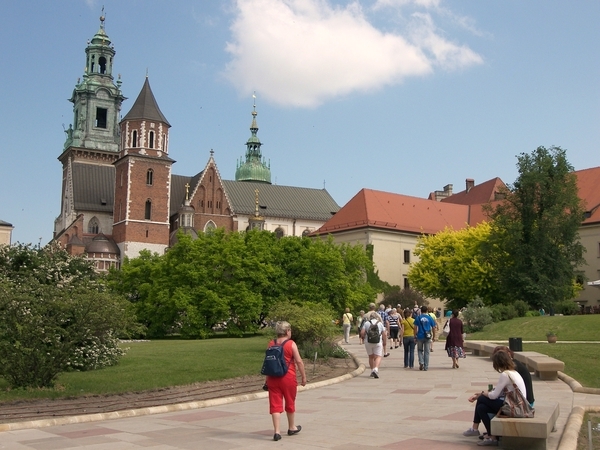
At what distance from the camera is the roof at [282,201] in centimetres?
9869

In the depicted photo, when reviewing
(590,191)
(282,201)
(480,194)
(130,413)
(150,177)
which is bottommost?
(130,413)

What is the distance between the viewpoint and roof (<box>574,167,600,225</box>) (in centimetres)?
5903

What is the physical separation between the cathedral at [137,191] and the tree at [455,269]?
22571 millimetres

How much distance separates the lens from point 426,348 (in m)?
18.1

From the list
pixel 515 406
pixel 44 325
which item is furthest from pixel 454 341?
pixel 44 325


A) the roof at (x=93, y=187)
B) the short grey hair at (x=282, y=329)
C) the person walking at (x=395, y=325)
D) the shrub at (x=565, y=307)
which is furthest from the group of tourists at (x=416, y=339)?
the roof at (x=93, y=187)

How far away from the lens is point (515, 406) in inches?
333

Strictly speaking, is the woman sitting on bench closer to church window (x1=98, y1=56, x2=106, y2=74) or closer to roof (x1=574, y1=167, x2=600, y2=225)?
roof (x1=574, y1=167, x2=600, y2=225)

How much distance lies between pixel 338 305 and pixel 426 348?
2738cm

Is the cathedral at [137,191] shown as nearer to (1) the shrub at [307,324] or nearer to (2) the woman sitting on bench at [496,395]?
(1) the shrub at [307,324]

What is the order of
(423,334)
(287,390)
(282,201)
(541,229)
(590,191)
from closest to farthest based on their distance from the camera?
(287,390) < (423,334) < (541,229) < (590,191) < (282,201)

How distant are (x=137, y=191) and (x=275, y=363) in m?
69.6

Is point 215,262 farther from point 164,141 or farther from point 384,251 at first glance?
point 164,141

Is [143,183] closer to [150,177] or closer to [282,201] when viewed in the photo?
[150,177]
